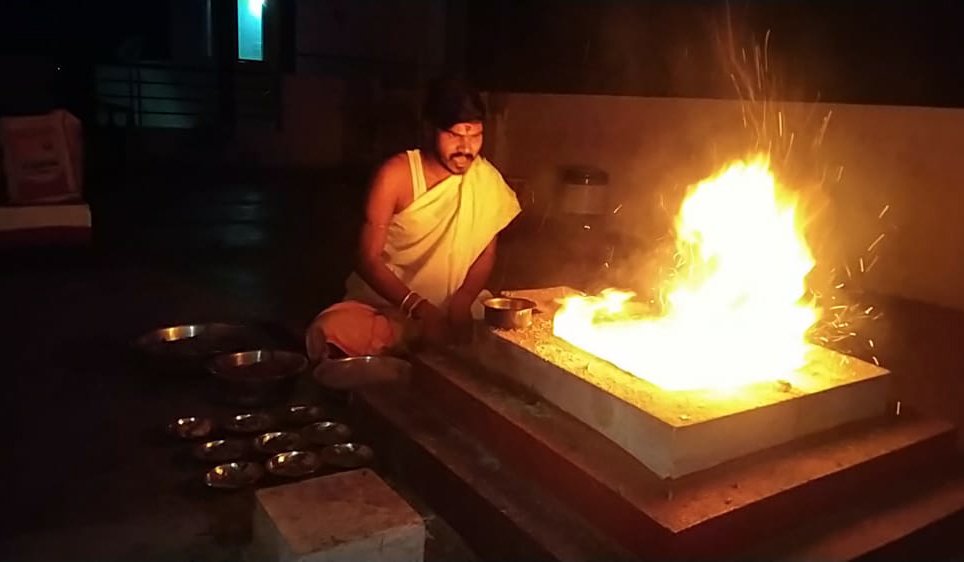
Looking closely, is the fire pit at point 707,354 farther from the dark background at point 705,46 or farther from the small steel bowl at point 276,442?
the dark background at point 705,46

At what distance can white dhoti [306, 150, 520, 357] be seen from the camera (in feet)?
13.9

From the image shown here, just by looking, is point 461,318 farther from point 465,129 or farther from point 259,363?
point 259,363

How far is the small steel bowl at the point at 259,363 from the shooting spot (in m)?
4.06

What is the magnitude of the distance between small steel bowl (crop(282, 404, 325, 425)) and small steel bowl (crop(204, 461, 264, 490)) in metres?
0.43

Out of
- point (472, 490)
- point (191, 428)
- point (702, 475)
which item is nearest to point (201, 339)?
point (191, 428)

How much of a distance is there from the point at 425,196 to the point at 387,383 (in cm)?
97

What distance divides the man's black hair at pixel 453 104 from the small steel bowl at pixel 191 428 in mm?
1641

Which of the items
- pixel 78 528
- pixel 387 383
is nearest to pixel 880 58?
pixel 387 383

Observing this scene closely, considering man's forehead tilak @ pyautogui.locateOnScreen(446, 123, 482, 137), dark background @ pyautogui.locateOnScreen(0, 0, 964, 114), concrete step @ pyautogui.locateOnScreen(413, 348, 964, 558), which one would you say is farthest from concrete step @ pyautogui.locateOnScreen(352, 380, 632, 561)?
dark background @ pyautogui.locateOnScreen(0, 0, 964, 114)

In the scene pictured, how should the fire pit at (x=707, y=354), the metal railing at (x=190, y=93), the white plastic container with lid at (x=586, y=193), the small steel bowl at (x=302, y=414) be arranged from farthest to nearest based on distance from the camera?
the metal railing at (x=190, y=93)
the white plastic container with lid at (x=586, y=193)
the small steel bowl at (x=302, y=414)
the fire pit at (x=707, y=354)

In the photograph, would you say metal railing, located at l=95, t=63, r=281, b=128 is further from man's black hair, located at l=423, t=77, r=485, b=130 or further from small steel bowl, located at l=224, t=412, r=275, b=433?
small steel bowl, located at l=224, t=412, r=275, b=433

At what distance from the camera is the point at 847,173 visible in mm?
4355

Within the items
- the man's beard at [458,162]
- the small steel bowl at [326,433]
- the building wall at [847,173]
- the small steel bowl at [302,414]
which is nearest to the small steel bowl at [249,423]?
the small steel bowl at [302,414]

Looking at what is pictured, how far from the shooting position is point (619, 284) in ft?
16.3
